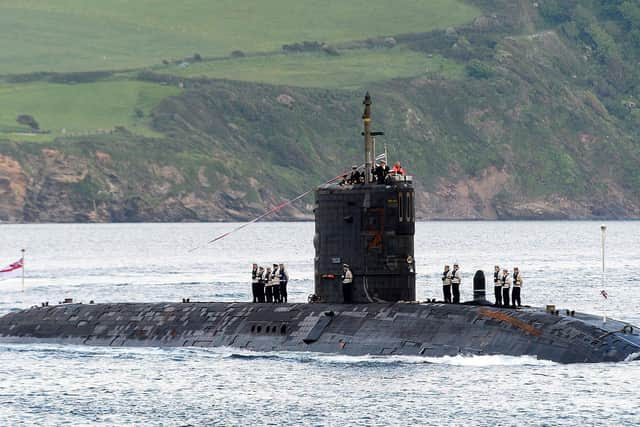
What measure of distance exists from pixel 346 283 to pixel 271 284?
4.79m

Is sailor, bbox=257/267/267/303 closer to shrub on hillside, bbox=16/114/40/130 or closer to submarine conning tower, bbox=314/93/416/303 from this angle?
submarine conning tower, bbox=314/93/416/303

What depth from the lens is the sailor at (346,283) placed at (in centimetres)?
4309

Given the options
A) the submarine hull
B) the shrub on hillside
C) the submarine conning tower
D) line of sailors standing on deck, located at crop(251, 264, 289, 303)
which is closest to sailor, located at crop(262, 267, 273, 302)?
line of sailors standing on deck, located at crop(251, 264, 289, 303)

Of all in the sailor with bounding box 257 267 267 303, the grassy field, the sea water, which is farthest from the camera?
the grassy field

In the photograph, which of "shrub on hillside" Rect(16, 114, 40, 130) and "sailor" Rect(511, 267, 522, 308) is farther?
"shrub on hillside" Rect(16, 114, 40, 130)

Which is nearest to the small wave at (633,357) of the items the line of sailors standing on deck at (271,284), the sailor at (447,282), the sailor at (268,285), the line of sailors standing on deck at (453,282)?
the line of sailors standing on deck at (453,282)

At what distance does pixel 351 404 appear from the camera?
3662 cm

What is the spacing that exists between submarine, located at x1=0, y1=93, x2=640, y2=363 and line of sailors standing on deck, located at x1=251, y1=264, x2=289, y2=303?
1.63 m

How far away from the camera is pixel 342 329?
42.1m

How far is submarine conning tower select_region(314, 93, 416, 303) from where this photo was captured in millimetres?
42781

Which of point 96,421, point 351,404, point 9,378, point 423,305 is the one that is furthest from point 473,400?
point 9,378

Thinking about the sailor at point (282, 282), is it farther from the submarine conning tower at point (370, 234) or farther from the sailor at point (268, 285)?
the submarine conning tower at point (370, 234)

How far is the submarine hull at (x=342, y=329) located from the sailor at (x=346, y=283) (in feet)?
1.38

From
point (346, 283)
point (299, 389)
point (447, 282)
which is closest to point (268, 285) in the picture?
point (346, 283)
